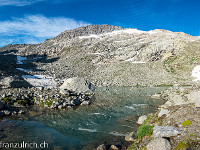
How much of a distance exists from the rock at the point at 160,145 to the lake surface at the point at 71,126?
428 centimetres

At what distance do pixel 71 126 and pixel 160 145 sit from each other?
426 inches

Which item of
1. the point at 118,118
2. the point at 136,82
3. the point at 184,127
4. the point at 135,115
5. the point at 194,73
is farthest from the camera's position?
the point at 194,73

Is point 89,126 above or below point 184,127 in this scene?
below

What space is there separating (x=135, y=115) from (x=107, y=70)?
56652 mm

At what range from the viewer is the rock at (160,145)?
9.08 m

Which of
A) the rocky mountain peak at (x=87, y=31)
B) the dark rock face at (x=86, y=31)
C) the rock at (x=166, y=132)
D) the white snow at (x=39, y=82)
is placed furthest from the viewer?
the rocky mountain peak at (x=87, y=31)

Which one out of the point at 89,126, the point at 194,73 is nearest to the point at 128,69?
the point at 194,73

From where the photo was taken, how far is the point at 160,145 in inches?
364

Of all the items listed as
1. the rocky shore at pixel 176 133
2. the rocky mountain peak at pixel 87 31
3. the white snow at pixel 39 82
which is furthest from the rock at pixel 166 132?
the rocky mountain peak at pixel 87 31

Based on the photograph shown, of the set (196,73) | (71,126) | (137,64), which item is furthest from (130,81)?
(71,126)

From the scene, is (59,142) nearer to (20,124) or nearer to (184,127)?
(20,124)

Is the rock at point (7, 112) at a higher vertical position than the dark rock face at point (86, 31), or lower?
lower

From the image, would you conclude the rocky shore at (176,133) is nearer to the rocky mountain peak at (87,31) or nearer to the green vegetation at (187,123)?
the green vegetation at (187,123)

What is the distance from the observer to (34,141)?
1277 centimetres
